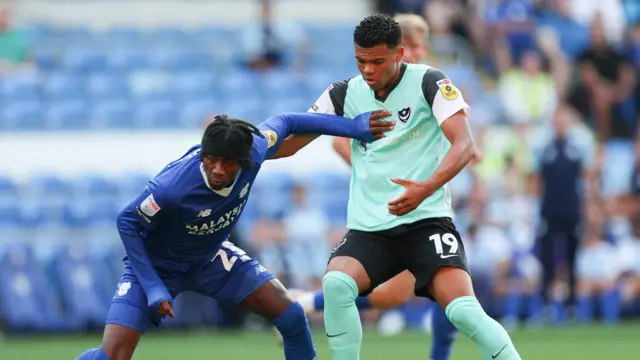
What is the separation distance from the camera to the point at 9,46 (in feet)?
59.8

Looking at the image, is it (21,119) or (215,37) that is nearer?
(21,119)

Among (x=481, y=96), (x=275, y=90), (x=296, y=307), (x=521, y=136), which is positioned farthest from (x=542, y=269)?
(x=296, y=307)

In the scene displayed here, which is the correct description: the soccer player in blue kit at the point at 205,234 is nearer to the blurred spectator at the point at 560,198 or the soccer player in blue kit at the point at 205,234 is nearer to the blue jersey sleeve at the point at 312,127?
the blue jersey sleeve at the point at 312,127

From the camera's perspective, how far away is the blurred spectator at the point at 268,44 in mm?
18125

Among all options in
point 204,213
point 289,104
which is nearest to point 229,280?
point 204,213

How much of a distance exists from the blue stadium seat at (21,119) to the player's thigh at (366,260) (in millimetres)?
11066

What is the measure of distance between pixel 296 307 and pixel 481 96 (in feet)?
35.7

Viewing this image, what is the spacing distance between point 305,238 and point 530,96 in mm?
4296

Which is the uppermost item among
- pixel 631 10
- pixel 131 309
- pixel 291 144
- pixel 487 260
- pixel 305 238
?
pixel 291 144

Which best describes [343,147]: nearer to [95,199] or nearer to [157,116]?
[95,199]

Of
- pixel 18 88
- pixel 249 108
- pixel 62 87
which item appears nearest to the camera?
pixel 249 108

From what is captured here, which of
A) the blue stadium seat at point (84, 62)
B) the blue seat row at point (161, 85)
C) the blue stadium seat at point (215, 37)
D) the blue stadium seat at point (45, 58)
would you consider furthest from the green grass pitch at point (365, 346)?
the blue stadium seat at point (215, 37)

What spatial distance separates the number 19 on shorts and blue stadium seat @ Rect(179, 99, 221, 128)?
10590 millimetres

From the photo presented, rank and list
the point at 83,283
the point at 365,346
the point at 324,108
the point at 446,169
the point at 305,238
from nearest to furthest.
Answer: the point at 446,169 < the point at 324,108 < the point at 365,346 < the point at 83,283 < the point at 305,238
